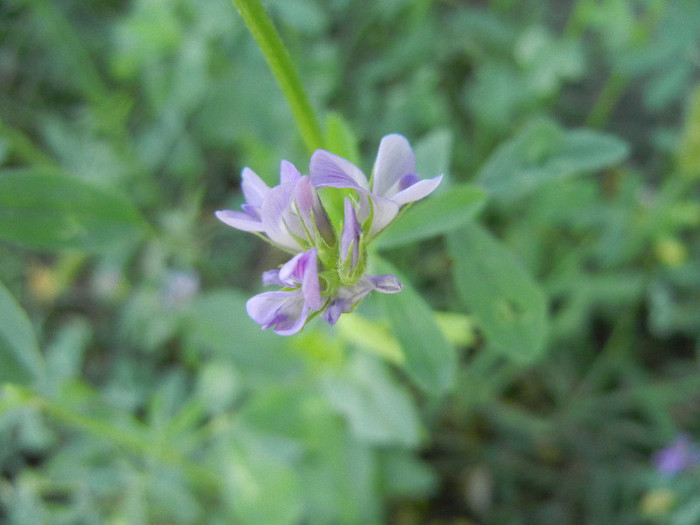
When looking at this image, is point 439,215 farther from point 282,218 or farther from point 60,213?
point 60,213

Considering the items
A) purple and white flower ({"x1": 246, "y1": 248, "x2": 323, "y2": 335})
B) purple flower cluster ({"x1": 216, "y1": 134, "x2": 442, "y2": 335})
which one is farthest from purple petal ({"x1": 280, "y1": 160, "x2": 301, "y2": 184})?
purple and white flower ({"x1": 246, "y1": 248, "x2": 323, "y2": 335})

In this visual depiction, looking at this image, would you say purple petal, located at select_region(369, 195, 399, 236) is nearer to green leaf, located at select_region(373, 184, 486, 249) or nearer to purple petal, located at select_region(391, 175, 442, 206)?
purple petal, located at select_region(391, 175, 442, 206)

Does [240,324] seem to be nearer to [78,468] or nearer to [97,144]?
[78,468]

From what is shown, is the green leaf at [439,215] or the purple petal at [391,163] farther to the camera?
the green leaf at [439,215]

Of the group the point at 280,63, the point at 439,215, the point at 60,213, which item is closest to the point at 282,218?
the point at 280,63

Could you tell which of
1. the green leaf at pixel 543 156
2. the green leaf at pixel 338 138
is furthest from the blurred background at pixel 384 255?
the green leaf at pixel 338 138

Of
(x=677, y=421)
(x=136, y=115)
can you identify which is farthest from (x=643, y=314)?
(x=136, y=115)

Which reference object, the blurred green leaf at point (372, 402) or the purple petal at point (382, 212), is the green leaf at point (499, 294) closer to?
the purple petal at point (382, 212)
